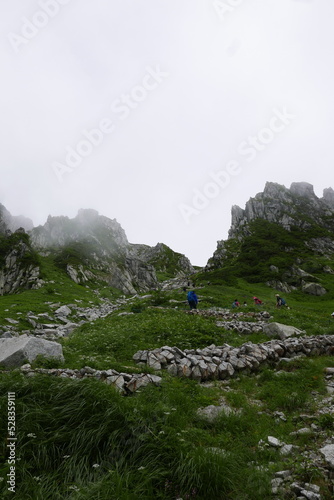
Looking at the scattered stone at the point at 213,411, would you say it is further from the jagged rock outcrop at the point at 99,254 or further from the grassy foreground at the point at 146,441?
the jagged rock outcrop at the point at 99,254

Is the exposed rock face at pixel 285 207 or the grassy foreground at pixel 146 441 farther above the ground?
the exposed rock face at pixel 285 207

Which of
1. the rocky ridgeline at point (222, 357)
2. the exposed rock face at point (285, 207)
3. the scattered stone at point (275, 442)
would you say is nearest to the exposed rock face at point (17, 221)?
the exposed rock face at point (285, 207)

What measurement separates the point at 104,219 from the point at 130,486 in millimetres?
183850

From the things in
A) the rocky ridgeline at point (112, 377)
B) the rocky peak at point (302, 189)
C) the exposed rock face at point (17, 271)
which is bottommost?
the rocky ridgeline at point (112, 377)

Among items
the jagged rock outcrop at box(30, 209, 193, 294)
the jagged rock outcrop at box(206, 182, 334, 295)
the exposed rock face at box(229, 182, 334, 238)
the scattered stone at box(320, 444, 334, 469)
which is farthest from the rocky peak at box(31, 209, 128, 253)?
the scattered stone at box(320, 444, 334, 469)

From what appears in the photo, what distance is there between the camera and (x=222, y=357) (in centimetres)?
1116

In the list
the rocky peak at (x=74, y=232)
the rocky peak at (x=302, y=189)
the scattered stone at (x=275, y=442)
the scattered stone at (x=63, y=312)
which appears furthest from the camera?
the rocky peak at (x=302, y=189)

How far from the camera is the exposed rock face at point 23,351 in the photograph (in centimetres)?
960

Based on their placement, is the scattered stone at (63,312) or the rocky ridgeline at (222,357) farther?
the scattered stone at (63,312)

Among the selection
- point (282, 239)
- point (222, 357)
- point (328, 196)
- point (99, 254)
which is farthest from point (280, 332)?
point (328, 196)

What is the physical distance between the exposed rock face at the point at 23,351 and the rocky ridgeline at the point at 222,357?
3.38 meters

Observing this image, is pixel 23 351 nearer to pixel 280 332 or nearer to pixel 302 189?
pixel 280 332

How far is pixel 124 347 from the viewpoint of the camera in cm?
1289

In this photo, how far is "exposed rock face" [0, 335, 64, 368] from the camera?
9602 millimetres
